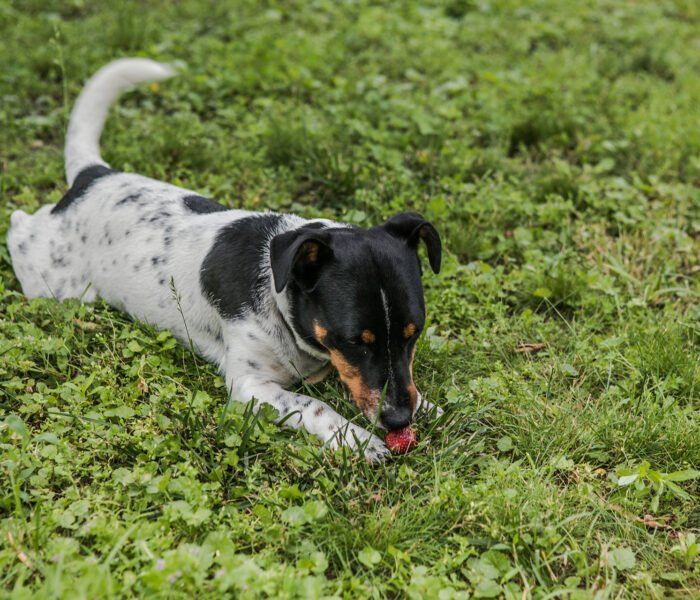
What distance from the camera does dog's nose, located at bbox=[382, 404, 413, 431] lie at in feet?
11.7

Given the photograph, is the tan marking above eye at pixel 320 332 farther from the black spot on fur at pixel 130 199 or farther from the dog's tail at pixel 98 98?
the dog's tail at pixel 98 98

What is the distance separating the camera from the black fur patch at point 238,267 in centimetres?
409

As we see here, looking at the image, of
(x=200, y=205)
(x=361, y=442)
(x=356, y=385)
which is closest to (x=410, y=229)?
(x=356, y=385)

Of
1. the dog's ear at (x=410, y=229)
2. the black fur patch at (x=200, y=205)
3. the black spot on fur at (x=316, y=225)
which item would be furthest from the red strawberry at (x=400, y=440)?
the black fur patch at (x=200, y=205)

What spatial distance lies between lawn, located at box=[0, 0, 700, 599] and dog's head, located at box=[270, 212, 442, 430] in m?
0.32

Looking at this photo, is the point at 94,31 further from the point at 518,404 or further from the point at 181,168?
the point at 518,404

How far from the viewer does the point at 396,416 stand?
3551mm

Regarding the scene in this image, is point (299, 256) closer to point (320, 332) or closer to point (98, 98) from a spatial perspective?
point (320, 332)

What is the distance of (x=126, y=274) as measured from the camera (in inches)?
178

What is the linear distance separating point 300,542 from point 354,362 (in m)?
0.89

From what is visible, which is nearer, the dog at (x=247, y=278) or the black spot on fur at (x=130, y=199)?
the dog at (x=247, y=278)

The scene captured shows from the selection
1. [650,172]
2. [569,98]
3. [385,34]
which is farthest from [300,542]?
[385,34]

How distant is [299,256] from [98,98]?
278 centimetres

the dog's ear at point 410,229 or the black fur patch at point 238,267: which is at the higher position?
the dog's ear at point 410,229
